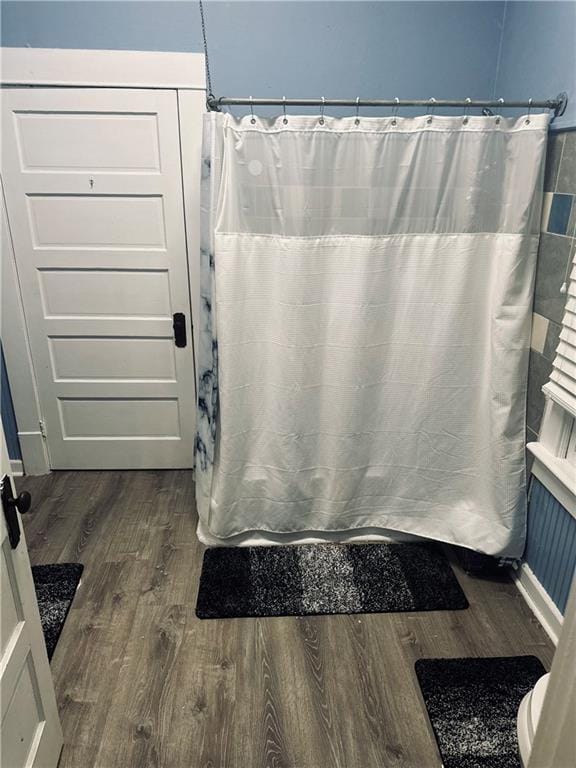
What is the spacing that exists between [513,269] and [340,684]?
164 centimetres

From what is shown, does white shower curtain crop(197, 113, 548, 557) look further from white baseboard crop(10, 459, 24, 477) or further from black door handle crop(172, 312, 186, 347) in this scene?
white baseboard crop(10, 459, 24, 477)

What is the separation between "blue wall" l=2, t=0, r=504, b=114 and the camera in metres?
2.35

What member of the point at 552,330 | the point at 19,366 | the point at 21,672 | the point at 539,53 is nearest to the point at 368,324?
the point at 552,330

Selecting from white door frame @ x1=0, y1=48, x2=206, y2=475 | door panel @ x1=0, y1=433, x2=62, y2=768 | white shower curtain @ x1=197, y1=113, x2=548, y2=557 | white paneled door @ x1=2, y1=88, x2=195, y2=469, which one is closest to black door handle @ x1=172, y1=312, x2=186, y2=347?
white paneled door @ x1=2, y1=88, x2=195, y2=469

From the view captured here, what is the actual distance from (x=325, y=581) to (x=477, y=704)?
0.74 meters

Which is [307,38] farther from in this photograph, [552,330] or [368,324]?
[552,330]

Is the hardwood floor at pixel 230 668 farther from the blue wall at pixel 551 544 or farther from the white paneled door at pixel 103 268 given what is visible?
the white paneled door at pixel 103 268

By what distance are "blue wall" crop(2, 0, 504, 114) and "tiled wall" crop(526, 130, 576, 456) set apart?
2.82 feet

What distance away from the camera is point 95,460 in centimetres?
310

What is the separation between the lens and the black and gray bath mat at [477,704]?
1.58 m

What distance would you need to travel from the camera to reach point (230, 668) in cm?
187

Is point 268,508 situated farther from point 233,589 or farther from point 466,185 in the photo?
point 466,185

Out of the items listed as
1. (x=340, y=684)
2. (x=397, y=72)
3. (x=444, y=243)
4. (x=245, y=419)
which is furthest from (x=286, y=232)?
(x=340, y=684)

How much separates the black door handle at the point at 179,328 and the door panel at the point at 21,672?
164 cm
